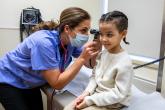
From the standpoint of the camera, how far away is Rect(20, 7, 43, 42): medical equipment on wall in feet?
7.16

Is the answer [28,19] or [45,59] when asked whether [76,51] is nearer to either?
[45,59]

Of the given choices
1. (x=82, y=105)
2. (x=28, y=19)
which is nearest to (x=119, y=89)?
(x=82, y=105)

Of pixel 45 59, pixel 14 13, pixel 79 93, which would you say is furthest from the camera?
pixel 14 13

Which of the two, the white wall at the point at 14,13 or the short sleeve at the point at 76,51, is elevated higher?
the white wall at the point at 14,13

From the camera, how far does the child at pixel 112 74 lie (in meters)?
1.03

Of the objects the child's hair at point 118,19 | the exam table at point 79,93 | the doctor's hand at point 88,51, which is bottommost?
the exam table at point 79,93

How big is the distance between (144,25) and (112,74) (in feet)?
3.19

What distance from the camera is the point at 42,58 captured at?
128 centimetres

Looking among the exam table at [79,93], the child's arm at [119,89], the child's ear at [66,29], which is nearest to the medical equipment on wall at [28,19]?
the exam table at [79,93]

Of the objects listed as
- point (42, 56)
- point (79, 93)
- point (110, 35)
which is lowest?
point (79, 93)

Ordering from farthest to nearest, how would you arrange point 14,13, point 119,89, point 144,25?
point 14,13 < point 144,25 < point 119,89

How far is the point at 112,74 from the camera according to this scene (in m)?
1.06

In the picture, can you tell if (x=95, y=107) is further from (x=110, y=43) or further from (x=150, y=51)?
(x=150, y=51)

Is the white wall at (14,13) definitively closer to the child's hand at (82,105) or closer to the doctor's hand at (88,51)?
the doctor's hand at (88,51)
